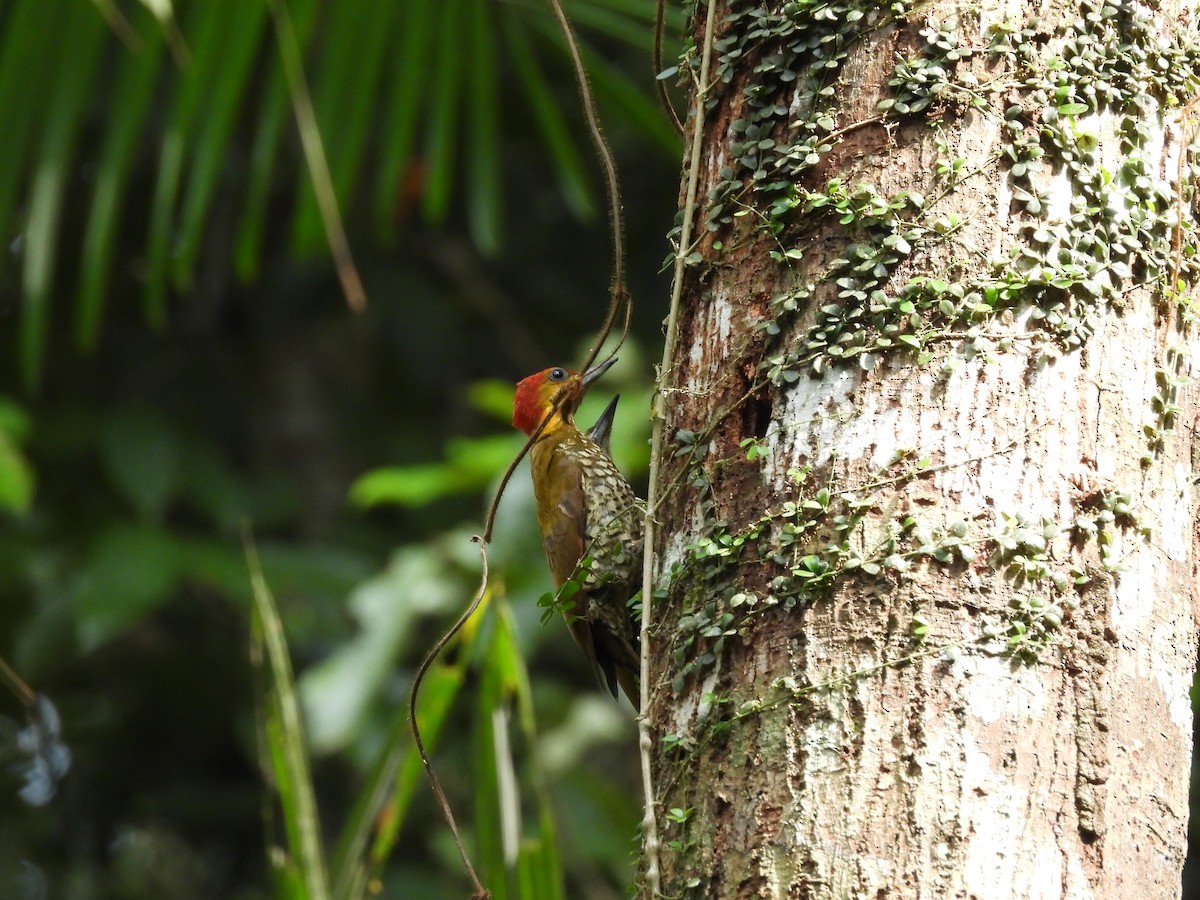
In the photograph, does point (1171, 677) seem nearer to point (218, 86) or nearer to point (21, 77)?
point (218, 86)

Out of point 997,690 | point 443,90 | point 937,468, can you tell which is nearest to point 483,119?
point 443,90

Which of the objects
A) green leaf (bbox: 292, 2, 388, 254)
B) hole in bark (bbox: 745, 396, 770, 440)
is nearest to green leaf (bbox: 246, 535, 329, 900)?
hole in bark (bbox: 745, 396, 770, 440)

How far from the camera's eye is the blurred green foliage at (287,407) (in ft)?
8.89

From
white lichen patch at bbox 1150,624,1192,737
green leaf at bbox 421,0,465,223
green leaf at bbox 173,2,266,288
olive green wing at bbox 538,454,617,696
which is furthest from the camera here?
olive green wing at bbox 538,454,617,696

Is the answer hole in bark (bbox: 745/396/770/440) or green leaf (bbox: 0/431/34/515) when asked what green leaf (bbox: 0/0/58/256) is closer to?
green leaf (bbox: 0/431/34/515)

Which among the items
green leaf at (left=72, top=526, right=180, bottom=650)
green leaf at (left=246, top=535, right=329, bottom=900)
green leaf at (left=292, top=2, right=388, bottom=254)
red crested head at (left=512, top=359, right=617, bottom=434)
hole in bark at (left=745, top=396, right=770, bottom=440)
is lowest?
green leaf at (left=246, top=535, right=329, bottom=900)

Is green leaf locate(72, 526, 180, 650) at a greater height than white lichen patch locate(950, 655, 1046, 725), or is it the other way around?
green leaf locate(72, 526, 180, 650)

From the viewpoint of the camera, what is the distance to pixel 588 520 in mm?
3205

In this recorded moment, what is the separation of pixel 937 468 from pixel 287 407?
510 centimetres

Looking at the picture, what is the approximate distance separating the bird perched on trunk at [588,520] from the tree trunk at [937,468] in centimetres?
90

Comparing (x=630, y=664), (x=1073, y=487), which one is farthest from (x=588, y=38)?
(x=1073, y=487)

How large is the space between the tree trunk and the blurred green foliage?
0.63 metres

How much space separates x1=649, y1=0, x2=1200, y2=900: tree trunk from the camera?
4.58 feet

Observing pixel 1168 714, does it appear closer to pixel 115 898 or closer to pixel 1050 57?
pixel 1050 57
